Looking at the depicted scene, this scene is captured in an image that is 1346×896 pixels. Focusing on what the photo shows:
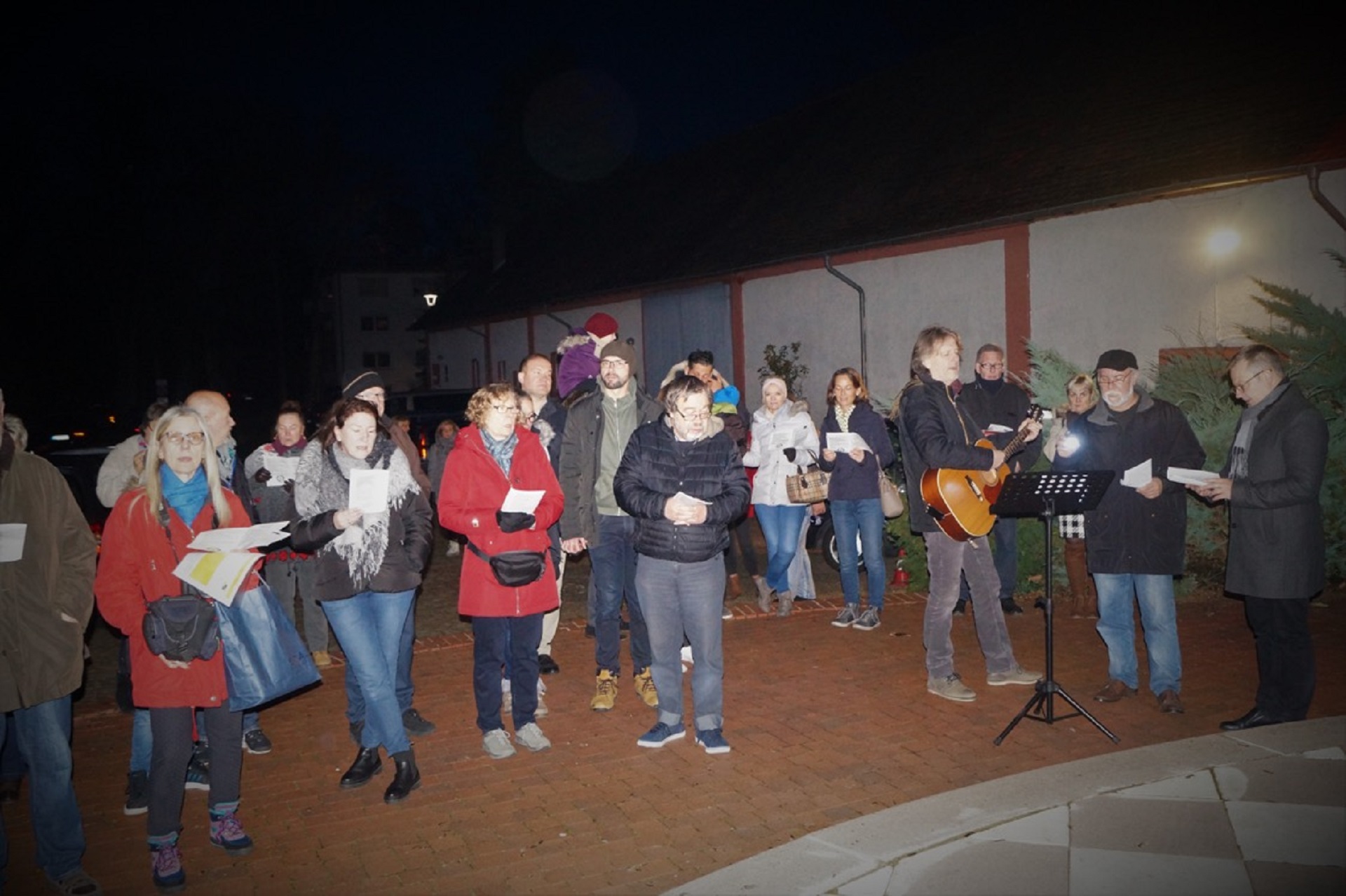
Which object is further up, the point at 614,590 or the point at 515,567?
the point at 515,567

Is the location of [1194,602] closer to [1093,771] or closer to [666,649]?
[1093,771]

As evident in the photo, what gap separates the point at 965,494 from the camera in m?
6.42

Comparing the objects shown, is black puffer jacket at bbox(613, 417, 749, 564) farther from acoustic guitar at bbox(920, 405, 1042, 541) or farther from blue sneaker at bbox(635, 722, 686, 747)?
acoustic guitar at bbox(920, 405, 1042, 541)

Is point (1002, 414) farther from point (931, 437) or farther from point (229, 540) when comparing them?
point (229, 540)

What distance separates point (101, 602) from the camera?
15.0ft

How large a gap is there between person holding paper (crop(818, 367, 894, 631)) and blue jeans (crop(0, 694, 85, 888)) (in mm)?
5652

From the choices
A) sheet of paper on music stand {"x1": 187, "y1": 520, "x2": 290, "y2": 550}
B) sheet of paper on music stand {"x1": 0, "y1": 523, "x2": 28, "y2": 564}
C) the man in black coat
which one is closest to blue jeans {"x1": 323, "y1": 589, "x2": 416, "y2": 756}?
sheet of paper on music stand {"x1": 187, "y1": 520, "x2": 290, "y2": 550}

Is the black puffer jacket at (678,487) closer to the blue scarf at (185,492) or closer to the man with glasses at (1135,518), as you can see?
the blue scarf at (185,492)

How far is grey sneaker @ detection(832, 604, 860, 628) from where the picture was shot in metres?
8.65

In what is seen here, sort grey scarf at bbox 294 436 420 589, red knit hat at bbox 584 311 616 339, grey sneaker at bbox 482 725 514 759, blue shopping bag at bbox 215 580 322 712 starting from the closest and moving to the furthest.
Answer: blue shopping bag at bbox 215 580 322 712 → grey scarf at bbox 294 436 420 589 → grey sneaker at bbox 482 725 514 759 → red knit hat at bbox 584 311 616 339

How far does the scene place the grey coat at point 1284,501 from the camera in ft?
18.4

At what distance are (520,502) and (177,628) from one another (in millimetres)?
1771

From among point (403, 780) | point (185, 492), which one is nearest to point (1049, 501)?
point (403, 780)

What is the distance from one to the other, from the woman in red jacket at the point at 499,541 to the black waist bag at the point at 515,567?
0.09 feet
